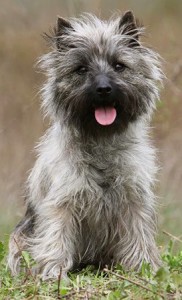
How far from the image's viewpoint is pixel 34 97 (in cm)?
1067

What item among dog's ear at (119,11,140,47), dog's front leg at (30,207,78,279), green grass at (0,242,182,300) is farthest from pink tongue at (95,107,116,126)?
green grass at (0,242,182,300)

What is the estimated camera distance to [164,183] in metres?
11.1

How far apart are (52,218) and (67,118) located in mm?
804

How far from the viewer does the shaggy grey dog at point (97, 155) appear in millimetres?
7531

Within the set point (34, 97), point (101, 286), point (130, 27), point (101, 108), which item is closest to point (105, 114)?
point (101, 108)

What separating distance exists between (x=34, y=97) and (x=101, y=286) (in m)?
4.31

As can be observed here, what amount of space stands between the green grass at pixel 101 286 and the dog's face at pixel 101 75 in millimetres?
1193

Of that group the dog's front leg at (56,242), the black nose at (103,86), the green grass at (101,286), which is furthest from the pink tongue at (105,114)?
the green grass at (101,286)

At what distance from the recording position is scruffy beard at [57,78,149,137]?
7457 mm

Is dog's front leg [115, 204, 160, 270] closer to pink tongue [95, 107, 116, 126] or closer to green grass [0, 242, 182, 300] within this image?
green grass [0, 242, 182, 300]

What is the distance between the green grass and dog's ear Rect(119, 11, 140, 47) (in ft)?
5.92

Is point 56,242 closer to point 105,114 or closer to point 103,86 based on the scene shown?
point 105,114

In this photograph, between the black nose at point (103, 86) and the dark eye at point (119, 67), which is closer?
the black nose at point (103, 86)

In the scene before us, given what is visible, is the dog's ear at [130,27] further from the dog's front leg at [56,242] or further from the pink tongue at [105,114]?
the dog's front leg at [56,242]
